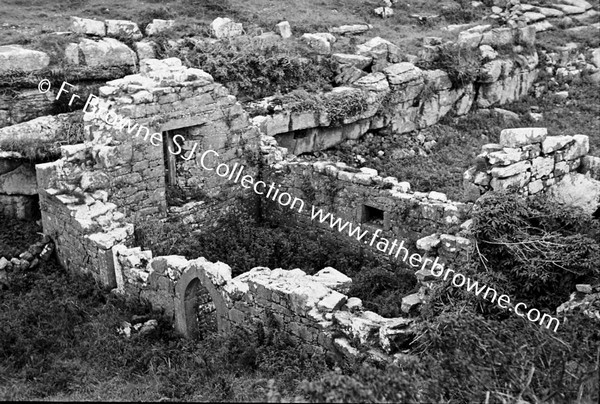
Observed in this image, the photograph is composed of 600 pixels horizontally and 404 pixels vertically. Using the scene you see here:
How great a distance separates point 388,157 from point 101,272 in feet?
27.7

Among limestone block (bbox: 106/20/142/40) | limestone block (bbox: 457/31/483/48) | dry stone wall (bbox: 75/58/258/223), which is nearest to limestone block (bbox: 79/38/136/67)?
limestone block (bbox: 106/20/142/40)

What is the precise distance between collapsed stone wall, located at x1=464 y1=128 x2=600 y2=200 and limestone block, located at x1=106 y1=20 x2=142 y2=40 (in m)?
9.69

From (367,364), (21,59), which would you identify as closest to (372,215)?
(367,364)

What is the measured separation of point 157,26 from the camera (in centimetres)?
1845

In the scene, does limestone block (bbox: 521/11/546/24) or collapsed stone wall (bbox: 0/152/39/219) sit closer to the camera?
collapsed stone wall (bbox: 0/152/39/219)

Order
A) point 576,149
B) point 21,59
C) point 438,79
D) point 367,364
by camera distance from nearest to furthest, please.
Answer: point 367,364 < point 576,149 < point 21,59 < point 438,79

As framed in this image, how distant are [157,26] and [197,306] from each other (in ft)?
32.8

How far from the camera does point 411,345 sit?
28.5ft

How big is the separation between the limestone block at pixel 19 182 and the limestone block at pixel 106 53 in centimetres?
326

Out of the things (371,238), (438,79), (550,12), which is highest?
(550,12)

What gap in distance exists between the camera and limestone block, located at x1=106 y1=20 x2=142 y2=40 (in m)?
17.4

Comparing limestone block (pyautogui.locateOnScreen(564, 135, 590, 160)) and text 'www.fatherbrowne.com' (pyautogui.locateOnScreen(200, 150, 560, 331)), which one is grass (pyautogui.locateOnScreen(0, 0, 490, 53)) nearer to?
text 'www.fatherbrowne.com' (pyautogui.locateOnScreen(200, 150, 560, 331))

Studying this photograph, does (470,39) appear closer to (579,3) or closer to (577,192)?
(579,3)

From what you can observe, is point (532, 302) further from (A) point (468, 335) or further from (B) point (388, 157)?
(B) point (388, 157)
